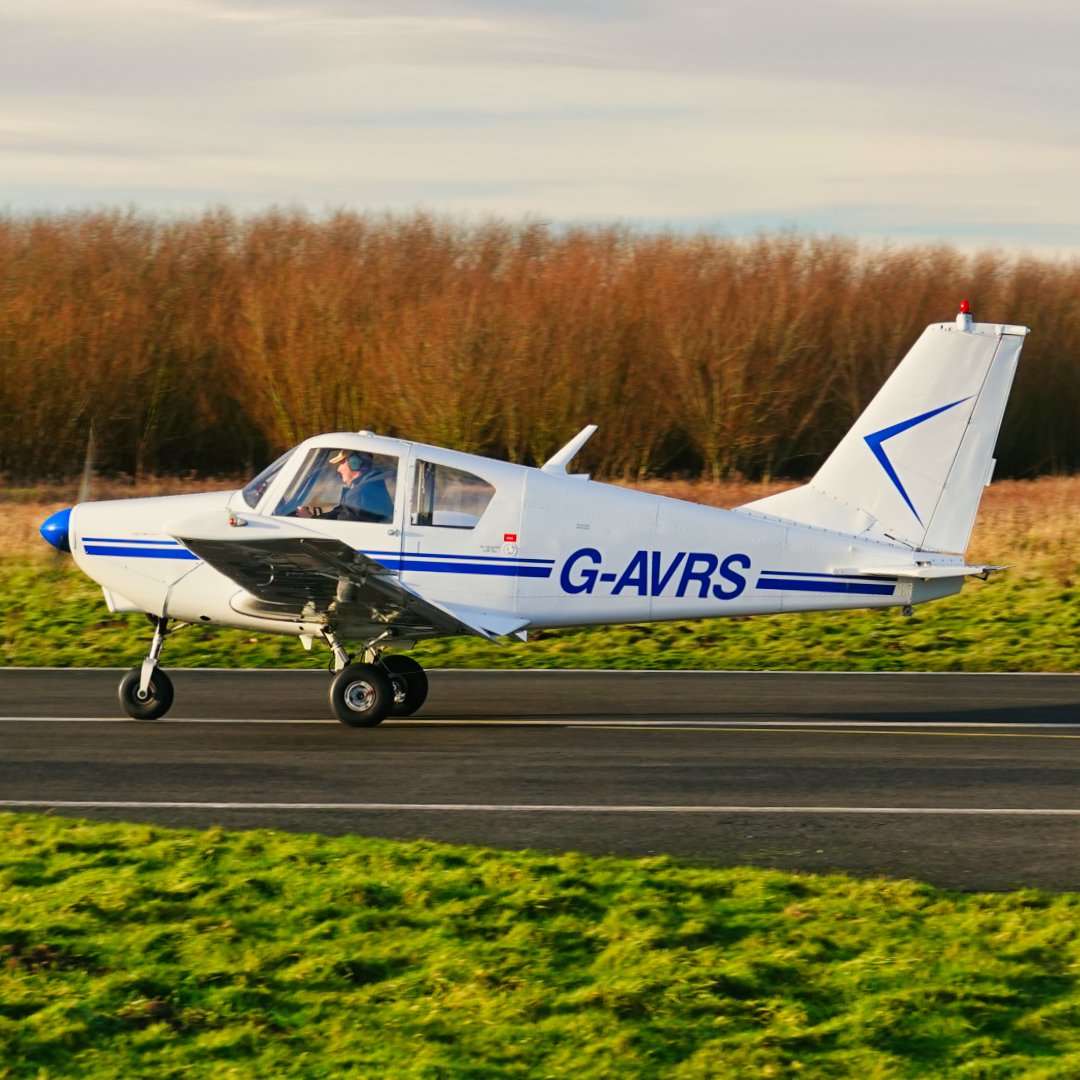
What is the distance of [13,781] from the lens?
9.09 metres

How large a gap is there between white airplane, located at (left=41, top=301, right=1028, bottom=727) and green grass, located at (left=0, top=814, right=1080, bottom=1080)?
13.5 feet

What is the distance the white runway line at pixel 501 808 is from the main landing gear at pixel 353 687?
2376 millimetres

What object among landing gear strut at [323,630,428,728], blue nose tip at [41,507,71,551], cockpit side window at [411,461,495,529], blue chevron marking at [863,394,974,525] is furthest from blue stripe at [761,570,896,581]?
blue nose tip at [41,507,71,551]

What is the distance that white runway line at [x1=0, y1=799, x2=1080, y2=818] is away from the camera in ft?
27.5

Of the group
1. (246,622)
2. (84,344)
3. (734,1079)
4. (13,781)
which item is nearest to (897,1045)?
(734,1079)

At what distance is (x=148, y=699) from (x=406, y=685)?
1.92 m

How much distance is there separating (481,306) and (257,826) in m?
20.8

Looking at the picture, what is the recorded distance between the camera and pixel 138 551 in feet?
36.6

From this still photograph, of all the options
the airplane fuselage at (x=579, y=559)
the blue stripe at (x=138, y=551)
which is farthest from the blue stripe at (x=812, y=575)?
the blue stripe at (x=138, y=551)

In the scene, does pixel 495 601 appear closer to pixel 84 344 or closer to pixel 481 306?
pixel 481 306

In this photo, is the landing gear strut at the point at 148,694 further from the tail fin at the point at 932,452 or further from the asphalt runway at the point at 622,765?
A: the tail fin at the point at 932,452

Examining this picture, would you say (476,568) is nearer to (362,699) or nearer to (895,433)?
(362,699)

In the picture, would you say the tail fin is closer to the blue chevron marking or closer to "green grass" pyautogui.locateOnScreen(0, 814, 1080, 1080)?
the blue chevron marking

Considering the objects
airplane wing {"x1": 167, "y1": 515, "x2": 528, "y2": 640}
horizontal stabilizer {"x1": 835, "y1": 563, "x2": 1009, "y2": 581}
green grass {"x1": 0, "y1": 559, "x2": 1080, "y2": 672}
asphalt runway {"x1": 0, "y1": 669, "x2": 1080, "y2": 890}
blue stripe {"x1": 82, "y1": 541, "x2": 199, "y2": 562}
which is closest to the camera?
asphalt runway {"x1": 0, "y1": 669, "x2": 1080, "y2": 890}
